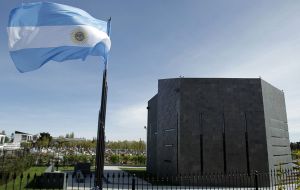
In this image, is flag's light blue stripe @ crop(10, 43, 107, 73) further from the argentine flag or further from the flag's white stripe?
the flag's white stripe

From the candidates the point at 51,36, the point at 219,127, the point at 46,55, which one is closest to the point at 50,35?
the point at 51,36

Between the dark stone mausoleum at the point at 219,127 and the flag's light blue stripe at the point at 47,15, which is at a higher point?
the flag's light blue stripe at the point at 47,15

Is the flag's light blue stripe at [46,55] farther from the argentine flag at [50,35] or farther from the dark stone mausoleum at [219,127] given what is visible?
the dark stone mausoleum at [219,127]

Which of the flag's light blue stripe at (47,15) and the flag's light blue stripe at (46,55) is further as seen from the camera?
the flag's light blue stripe at (47,15)

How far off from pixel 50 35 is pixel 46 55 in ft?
1.98

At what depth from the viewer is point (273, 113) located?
22406mm

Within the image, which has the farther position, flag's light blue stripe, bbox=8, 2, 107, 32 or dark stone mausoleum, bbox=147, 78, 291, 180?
dark stone mausoleum, bbox=147, 78, 291, 180

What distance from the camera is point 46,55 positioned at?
8.70 metres

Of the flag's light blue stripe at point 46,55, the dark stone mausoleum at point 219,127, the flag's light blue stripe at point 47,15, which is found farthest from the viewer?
the dark stone mausoleum at point 219,127

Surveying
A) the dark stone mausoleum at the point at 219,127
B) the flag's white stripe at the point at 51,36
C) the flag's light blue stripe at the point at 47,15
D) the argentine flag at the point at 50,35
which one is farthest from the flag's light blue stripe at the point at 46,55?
the dark stone mausoleum at the point at 219,127

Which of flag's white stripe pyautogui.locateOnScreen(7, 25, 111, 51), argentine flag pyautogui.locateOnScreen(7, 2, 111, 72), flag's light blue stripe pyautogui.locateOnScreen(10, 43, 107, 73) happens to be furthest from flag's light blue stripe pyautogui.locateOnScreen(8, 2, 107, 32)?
flag's light blue stripe pyautogui.locateOnScreen(10, 43, 107, 73)

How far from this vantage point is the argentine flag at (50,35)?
855 centimetres

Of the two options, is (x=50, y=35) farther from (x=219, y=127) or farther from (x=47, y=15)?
(x=219, y=127)

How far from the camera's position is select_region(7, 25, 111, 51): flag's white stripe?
28.1 feet
